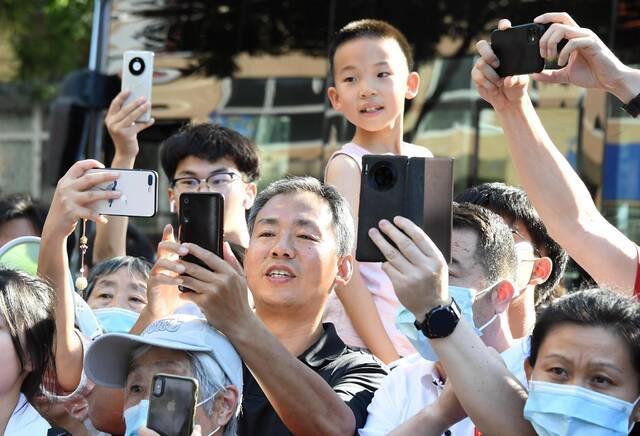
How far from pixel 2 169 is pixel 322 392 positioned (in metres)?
15.1

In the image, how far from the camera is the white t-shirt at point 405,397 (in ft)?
11.9

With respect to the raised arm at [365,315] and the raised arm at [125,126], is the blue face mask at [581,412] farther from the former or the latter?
the raised arm at [125,126]

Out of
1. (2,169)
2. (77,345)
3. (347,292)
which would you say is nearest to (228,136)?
(347,292)

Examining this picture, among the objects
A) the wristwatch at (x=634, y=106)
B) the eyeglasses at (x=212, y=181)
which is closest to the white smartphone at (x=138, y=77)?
the eyeglasses at (x=212, y=181)

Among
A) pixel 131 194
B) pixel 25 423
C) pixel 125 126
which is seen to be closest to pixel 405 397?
pixel 131 194

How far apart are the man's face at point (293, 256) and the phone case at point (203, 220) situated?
1.87 ft

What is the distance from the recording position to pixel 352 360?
3891mm

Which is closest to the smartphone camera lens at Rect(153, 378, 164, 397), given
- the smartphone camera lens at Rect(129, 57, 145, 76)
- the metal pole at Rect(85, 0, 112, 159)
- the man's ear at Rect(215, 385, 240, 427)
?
the man's ear at Rect(215, 385, 240, 427)

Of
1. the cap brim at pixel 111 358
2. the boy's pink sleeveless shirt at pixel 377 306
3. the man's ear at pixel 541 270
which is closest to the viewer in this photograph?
the cap brim at pixel 111 358

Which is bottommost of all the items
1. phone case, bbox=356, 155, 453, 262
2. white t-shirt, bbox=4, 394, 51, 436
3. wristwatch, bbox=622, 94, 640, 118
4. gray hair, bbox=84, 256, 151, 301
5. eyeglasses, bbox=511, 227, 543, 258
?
white t-shirt, bbox=4, 394, 51, 436

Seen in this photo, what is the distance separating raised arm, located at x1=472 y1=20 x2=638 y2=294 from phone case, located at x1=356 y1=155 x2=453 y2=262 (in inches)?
26.7

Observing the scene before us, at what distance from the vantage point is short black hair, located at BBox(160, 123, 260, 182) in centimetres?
505

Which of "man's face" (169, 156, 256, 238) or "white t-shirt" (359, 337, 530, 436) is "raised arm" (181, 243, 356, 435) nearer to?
"white t-shirt" (359, 337, 530, 436)

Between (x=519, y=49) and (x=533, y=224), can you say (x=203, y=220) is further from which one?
(x=533, y=224)
